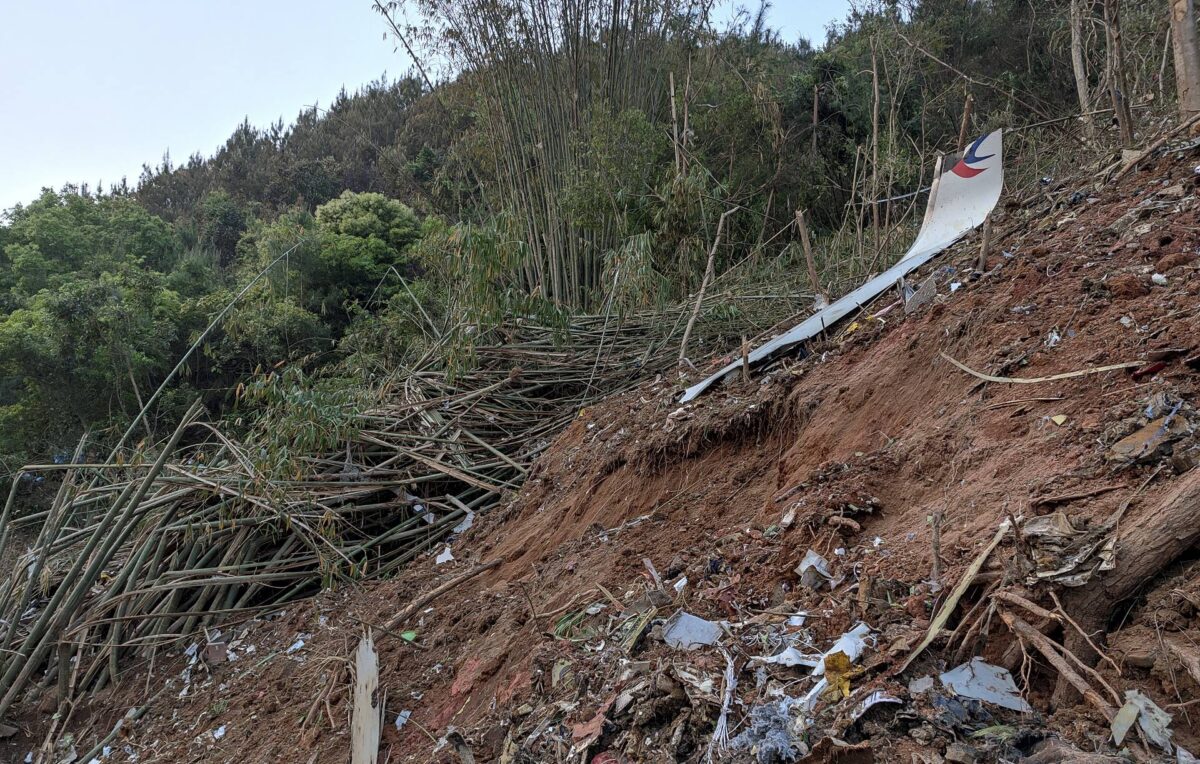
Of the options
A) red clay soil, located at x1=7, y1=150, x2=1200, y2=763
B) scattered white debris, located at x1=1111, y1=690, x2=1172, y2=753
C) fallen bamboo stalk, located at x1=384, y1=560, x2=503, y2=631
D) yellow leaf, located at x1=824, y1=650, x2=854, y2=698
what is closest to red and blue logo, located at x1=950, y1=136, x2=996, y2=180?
red clay soil, located at x1=7, y1=150, x2=1200, y2=763

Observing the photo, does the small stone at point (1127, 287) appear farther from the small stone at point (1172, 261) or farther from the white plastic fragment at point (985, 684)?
the white plastic fragment at point (985, 684)

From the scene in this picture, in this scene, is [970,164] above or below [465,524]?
above

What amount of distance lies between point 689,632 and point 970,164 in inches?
119

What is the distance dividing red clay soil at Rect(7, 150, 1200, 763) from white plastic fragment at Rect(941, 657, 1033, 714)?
0.02m

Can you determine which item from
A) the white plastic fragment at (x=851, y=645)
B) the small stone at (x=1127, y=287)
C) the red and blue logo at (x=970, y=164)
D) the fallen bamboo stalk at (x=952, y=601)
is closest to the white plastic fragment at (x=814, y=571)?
the white plastic fragment at (x=851, y=645)

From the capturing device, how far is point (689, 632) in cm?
185

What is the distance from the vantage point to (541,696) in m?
2.01

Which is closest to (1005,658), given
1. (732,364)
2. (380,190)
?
(732,364)

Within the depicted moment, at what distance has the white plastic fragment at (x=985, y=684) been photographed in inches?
52.6

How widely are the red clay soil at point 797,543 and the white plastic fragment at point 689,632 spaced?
0.03 m

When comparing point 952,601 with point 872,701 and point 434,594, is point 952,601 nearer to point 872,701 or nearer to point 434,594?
point 872,701

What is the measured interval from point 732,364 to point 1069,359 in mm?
1546

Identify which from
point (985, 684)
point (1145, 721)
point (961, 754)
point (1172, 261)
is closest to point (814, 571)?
point (985, 684)

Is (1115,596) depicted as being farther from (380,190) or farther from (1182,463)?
(380,190)
